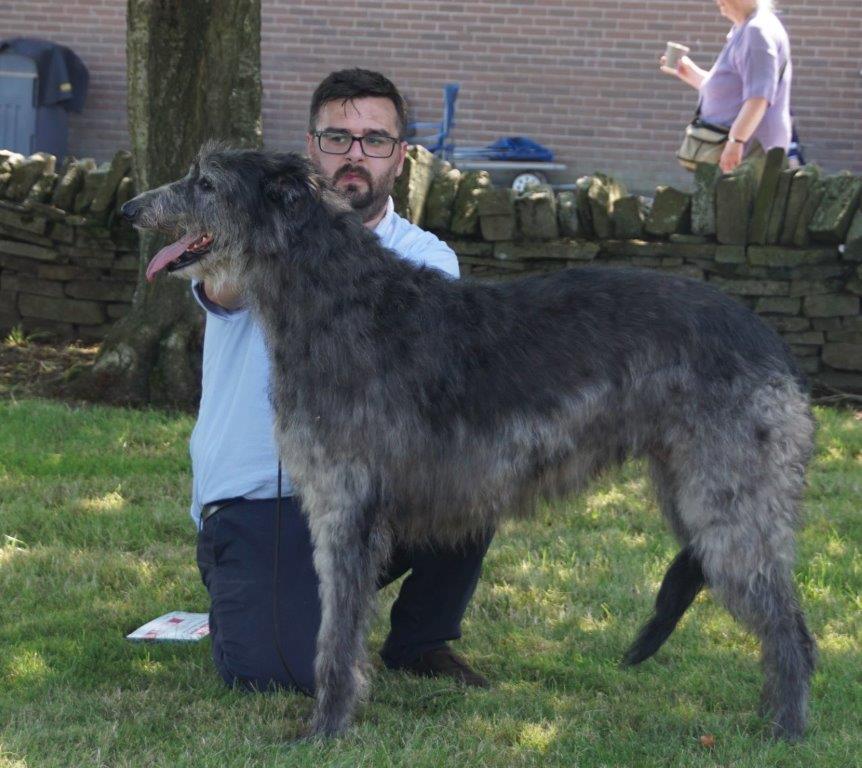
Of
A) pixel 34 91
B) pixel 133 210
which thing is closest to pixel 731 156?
pixel 133 210

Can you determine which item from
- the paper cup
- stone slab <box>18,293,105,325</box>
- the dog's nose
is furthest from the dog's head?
the paper cup

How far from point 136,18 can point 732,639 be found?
507 cm

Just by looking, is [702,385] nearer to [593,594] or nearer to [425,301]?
[425,301]

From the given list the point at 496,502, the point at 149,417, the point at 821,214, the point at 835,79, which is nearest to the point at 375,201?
the point at 496,502

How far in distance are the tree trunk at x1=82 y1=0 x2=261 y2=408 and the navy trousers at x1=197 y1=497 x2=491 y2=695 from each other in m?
3.19

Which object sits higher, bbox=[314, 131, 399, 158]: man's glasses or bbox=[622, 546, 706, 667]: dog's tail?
bbox=[314, 131, 399, 158]: man's glasses

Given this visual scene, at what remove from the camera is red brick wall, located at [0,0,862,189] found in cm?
1480

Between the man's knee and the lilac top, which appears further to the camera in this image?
the lilac top

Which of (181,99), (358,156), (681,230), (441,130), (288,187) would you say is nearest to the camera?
(288,187)

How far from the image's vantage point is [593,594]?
5.39 metres

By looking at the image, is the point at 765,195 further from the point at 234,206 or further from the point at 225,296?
the point at 234,206

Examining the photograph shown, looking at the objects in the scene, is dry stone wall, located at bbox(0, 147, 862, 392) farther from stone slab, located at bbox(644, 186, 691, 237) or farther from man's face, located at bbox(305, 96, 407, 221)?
man's face, located at bbox(305, 96, 407, 221)

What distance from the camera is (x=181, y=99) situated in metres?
7.62

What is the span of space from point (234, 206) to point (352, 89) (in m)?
0.88
